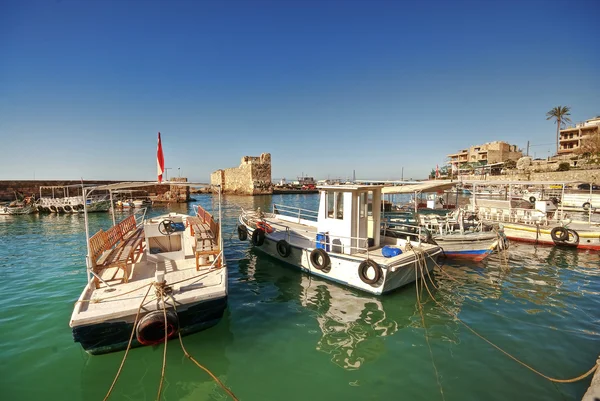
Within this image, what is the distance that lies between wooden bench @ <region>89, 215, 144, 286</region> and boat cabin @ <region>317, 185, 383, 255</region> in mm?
6154

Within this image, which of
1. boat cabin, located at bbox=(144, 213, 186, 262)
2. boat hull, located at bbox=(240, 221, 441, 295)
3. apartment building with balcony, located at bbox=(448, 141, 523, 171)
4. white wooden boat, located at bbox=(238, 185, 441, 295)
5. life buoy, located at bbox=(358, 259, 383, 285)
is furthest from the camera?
apartment building with balcony, located at bbox=(448, 141, 523, 171)

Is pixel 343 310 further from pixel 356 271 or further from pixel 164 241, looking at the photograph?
pixel 164 241

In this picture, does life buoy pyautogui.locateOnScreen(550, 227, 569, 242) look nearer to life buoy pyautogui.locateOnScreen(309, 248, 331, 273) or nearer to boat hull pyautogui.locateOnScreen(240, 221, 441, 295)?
boat hull pyautogui.locateOnScreen(240, 221, 441, 295)

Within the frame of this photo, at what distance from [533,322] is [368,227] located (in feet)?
18.5

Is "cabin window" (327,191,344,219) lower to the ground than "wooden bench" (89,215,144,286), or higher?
higher

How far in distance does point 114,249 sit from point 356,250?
7.97 meters

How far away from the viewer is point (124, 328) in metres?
5.68

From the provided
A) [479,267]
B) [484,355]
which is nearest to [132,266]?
[484,355]

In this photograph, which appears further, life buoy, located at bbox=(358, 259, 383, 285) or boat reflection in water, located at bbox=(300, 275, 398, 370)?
life buoy, located at bbox=(358, 259, 383, 285)

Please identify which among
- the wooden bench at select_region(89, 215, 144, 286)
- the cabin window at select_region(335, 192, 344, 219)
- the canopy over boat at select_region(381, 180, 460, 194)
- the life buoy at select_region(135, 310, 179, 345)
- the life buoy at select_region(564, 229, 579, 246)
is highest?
the canopy over boat at select_region(381, 180, 460, 194)

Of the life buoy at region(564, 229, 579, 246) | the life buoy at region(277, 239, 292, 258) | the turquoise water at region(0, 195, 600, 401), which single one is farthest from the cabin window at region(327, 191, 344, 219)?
the life buoy at region(564, 229, 579, 246)

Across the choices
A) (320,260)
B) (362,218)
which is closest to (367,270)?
(320,260)

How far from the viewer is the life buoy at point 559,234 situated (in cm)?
1587

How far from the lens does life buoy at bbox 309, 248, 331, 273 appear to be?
33.4 ft
